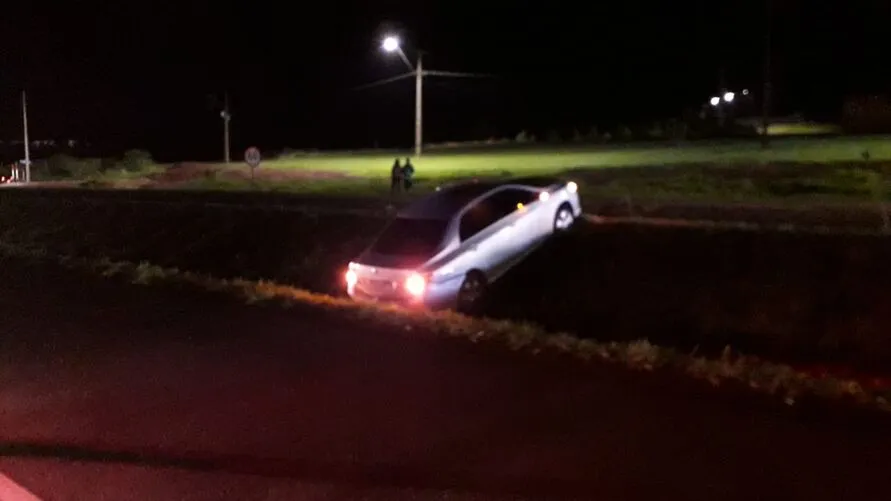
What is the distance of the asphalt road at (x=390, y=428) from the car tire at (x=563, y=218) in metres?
6.76

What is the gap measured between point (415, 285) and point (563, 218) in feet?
12.6

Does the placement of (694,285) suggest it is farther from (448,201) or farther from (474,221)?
(448,201)

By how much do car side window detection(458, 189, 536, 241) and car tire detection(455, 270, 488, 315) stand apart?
1.95 ft

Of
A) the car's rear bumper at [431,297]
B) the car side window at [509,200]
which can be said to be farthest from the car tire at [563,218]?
the car's rear bumper at [431,297]

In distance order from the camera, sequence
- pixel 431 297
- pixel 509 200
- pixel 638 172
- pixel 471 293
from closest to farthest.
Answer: pixel 431 297
pixel 471 293
pixel 509 200
pixel 638 172

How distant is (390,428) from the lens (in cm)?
813

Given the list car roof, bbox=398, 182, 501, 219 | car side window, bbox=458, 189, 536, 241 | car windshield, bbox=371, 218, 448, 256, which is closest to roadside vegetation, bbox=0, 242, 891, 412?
car windshield, bbox=371, 218, 448, 256

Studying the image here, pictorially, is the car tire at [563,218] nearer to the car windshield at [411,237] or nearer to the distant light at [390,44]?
the car windshield at [411,237]

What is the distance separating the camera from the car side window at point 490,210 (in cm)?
1613

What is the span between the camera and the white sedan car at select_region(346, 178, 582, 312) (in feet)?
50.2

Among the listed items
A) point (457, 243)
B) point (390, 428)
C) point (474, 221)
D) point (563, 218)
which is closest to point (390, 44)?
point (563, 218)

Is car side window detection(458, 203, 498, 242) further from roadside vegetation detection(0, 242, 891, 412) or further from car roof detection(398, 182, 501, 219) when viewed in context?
roadside vegetation detection(0, 242, 891, 412)

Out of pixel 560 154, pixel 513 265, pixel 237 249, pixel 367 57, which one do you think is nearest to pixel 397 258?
pixel 513 265

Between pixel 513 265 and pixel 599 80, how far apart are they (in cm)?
7648
